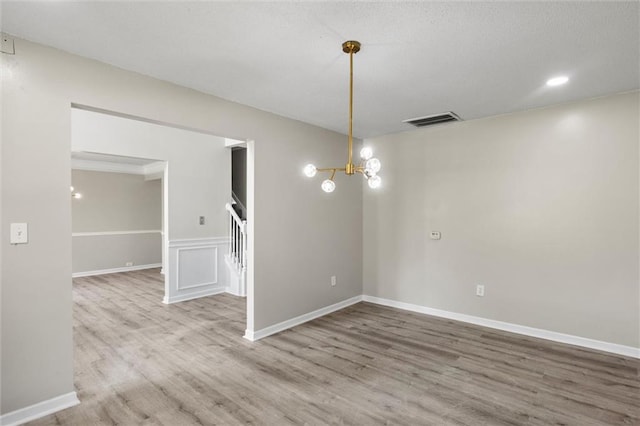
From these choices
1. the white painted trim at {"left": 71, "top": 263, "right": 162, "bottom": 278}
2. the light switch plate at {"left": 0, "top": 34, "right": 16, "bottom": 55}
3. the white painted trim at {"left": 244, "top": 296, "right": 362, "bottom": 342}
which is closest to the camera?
the light switch plate at {"left": 0, "top": 34, "right": 16, "bottom": 55}

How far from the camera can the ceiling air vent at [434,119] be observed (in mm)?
3990

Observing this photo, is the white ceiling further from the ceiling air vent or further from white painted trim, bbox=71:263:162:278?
white painted trim, bbox=71:263:162:278

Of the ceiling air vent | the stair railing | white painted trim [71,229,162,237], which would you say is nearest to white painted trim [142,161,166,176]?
white painted trim [71,229,162,237]

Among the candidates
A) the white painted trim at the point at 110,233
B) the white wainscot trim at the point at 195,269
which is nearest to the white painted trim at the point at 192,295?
the white wainscot trim at the point at 195,269

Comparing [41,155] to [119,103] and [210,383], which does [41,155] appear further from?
[210,383]

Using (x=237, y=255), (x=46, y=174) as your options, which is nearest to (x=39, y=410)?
(x=46, y=174)

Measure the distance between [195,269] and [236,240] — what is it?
0.83 m

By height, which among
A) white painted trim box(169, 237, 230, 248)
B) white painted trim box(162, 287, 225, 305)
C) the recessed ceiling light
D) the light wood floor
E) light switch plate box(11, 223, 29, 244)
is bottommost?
the light wood floor

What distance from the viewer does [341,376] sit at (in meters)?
2.88

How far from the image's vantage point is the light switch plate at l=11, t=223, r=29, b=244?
2201 mm

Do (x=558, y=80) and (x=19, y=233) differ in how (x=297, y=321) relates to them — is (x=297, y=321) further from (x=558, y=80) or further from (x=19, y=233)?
(x=558, y=80)

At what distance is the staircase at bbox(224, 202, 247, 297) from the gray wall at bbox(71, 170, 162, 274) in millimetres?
3701

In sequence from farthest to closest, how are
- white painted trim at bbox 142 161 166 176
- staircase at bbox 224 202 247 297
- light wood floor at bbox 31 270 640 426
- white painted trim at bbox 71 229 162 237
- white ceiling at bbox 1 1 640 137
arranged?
1. white painted trim at bbox 142 161 166 176
2. white painted trim at bbox 71 229 162 237
3. staircase at bbox 224 202 247 297
4. light wood floor at bbox 31 270 640 426
5. white ceiling at bbox 1 1 640 137

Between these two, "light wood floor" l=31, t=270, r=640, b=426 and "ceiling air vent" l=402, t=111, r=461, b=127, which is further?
"ceiling air vent" l=402, t=111, r=461, b=127
